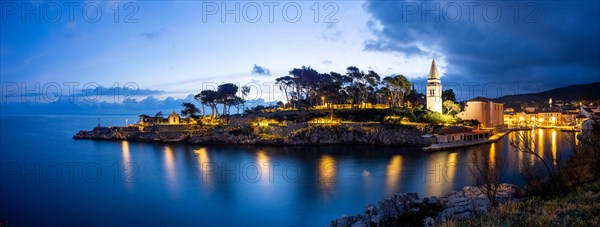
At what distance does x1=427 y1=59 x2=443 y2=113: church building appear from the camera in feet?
153

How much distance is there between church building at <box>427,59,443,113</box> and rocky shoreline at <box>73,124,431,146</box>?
33.9ft

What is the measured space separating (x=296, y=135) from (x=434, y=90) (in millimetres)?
20339

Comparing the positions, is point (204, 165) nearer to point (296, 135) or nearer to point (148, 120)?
point (296, 135)

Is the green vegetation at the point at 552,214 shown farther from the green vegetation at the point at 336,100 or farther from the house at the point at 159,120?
the house at the point at 159,120

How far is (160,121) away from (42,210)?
43651mm

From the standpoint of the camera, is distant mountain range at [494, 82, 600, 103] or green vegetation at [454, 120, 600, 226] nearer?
green vegetation at [454, 120, 600, 226]

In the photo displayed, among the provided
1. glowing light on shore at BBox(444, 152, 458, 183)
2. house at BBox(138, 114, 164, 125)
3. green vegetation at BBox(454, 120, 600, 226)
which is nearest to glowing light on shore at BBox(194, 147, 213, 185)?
glowing light on shore at BBox(444, 152, 458, 183)

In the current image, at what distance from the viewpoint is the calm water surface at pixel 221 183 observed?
15336 mm

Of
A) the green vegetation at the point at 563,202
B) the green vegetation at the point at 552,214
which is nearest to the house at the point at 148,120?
the green vegetation at the point at 563,202

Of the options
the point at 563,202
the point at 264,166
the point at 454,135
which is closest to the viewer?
the point at 563,202

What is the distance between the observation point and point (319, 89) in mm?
50625

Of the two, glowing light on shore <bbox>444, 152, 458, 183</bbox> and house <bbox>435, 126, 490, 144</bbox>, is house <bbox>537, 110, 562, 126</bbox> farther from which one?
glowing light on shore <bbox>444, 152, 458, 183</bbox>

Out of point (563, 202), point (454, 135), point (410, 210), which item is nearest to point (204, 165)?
point (410, 210)

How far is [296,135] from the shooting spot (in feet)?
132
